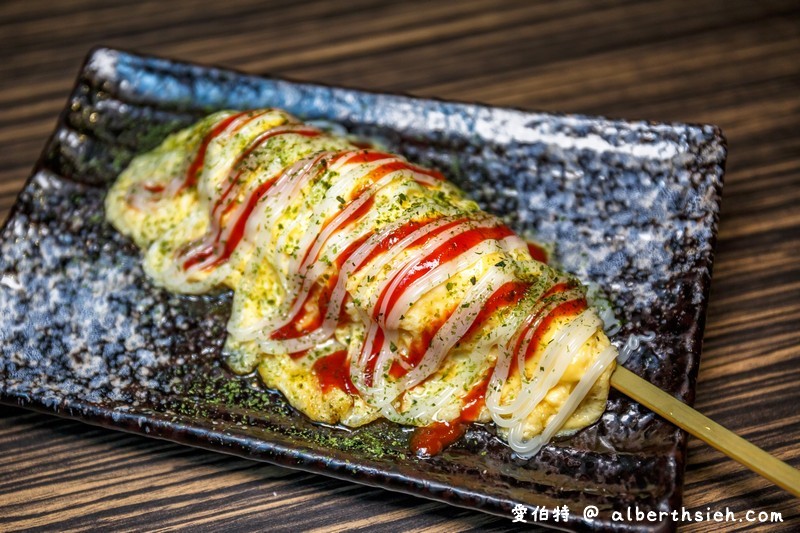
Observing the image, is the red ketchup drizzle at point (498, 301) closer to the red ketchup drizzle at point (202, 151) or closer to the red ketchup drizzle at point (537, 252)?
the red ketchup drizzle at point (537, 252)

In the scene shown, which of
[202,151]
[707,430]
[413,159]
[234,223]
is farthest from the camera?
[413,159]

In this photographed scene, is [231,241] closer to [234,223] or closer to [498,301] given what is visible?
[234,223]

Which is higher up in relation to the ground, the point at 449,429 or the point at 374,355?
the point at 374,355

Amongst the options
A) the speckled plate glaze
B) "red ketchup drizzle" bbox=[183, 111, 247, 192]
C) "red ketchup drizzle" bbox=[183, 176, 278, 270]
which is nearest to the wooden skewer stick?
the speckled plate glaze

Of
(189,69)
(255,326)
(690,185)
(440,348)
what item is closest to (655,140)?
(690,185)

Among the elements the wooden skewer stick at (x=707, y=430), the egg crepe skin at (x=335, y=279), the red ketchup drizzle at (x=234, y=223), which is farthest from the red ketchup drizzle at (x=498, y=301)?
the red ketchup drizzle at (x=234, y=223)

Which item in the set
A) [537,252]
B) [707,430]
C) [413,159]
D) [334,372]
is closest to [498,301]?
[537,252]

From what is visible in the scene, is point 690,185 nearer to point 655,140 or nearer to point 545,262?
point 655,140
